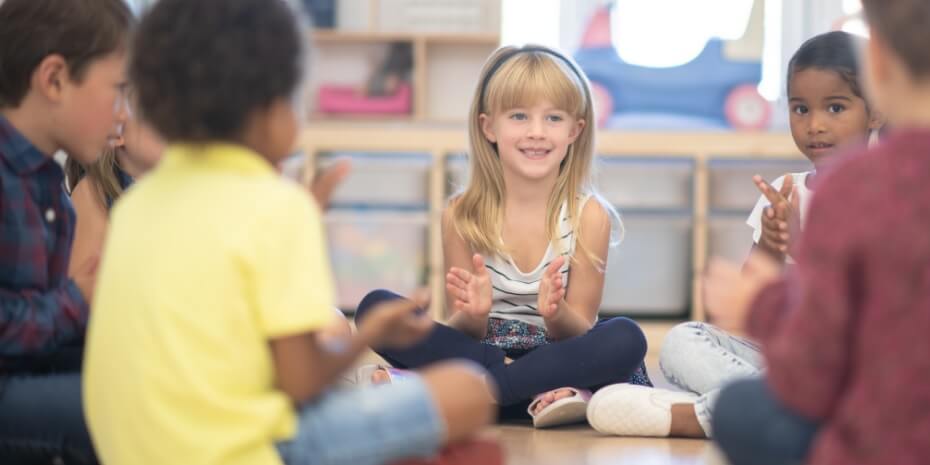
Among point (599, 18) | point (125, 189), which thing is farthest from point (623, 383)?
point (599, 18)

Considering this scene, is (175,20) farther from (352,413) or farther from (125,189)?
(125,189)

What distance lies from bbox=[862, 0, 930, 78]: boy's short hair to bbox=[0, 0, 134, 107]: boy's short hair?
0.88 meters

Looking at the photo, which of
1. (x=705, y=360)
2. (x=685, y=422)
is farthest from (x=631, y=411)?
(x=705, y=360)

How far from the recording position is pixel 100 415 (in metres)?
1.15

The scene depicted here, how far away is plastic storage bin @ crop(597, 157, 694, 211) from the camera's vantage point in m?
3.86

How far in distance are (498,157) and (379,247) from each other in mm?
1632

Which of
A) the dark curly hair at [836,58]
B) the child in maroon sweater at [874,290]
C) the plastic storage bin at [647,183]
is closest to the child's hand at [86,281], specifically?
the child in maroon sweater at [874,290]

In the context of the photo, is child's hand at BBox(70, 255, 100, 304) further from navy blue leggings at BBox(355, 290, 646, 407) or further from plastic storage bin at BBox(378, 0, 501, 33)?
plastic storage bin at BBox(378, 0, 501, 33)

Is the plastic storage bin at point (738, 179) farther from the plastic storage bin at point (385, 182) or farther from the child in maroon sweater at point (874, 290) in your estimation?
the child in maroon sweater at point (874, 290)

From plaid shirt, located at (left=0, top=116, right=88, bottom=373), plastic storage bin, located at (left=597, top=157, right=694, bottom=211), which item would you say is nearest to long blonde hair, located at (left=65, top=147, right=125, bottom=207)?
plaid shirt, located at (left=0, top=116, right=88, bottom=373)

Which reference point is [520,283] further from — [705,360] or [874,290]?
[874,290]

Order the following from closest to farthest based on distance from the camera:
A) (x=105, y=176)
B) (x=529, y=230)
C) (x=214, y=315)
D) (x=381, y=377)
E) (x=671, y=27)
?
(x=214, y=315), (x=105, y=176), (x=381, y=377), (x=529, y=230), (x=671, y=27)

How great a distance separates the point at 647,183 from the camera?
3877 millimetres

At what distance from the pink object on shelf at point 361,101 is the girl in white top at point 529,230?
1870 mm
